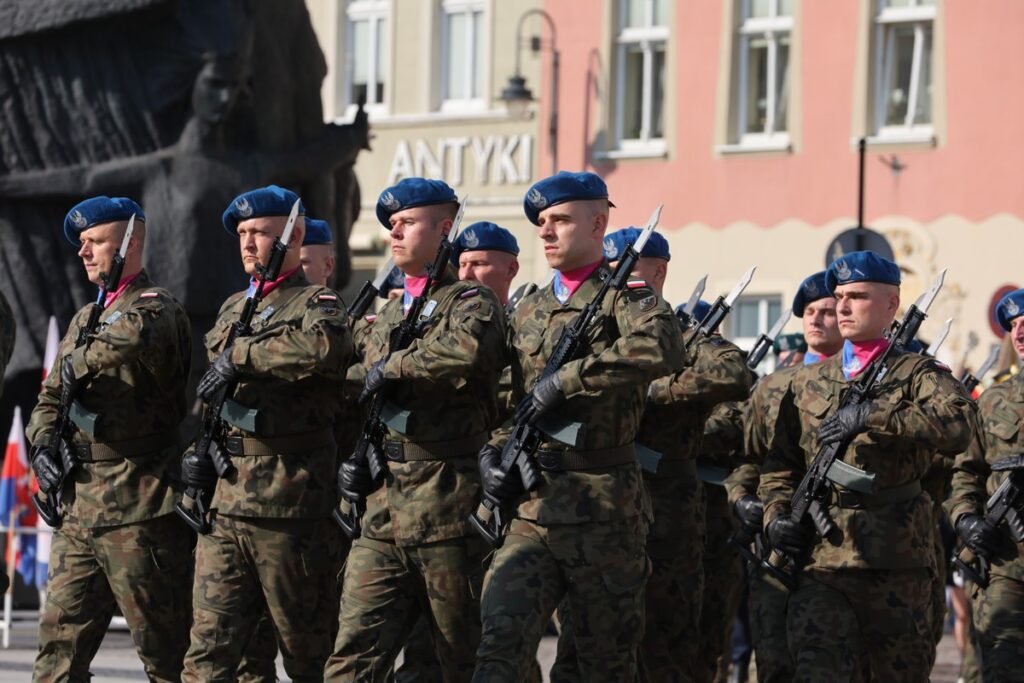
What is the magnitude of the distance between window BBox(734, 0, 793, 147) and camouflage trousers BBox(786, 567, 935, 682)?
1986cm

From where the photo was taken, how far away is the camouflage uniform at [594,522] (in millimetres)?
8680

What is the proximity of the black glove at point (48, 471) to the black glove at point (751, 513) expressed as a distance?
2.82 meters

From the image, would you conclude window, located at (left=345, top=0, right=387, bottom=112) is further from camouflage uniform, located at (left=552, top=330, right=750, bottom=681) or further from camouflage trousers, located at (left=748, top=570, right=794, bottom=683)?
camouflage trousers, located at (left=748, top=570, right=794, bottom=683)

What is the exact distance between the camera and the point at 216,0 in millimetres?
16094

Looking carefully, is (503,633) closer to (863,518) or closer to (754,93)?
(863,518)

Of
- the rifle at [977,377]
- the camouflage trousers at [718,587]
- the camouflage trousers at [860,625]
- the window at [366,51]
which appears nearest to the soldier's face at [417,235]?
the camouflage trousers at [860,625]

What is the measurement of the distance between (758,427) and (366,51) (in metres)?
22.4

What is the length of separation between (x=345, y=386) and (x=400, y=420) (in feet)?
4.96

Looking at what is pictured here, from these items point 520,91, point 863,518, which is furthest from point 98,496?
point 520,91

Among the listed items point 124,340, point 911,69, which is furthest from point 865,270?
point 911,69

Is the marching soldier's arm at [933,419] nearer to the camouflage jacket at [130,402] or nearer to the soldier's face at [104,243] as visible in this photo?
the camouflage jacket at [130,402]

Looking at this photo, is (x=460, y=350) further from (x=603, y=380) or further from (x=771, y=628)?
(x=771, y=628)

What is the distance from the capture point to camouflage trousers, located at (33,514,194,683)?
32.2ft

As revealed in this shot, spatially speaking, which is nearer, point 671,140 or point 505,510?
point 505,510
